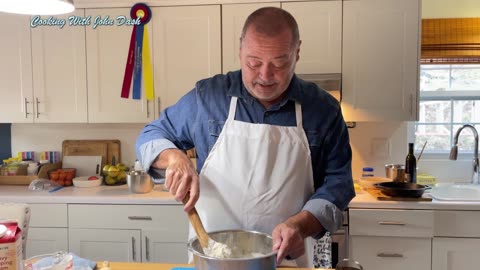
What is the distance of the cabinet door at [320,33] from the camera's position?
8.13ft

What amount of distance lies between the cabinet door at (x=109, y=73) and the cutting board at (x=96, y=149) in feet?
1.07

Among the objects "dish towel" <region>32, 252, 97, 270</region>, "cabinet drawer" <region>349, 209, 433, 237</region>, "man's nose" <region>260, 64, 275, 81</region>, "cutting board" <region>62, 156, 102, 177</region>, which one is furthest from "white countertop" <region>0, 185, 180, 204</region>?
"man's nose" <region>260, 64, 275, 81</region>

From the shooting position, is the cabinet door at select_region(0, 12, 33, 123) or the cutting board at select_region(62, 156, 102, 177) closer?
the cabinet door at select_region(0, 12, 33, 123)

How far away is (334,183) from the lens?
1278 mm

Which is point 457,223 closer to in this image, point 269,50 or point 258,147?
point 258,147

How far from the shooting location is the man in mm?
1271

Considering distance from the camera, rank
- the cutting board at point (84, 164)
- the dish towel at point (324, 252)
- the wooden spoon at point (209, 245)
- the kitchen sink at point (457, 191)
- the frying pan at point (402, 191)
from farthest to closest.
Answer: the cutting board at point (84, 164) → the kitchen sink at point (457, 191) → the frying pan at point (402, 191) → the dish towel at point (324, 252) → the wooden spoon at point (209, 245)

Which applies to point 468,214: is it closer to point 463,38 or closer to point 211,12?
point 463,38

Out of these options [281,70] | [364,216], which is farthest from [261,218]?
[364,216]

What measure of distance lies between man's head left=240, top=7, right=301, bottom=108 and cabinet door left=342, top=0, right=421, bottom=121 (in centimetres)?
136

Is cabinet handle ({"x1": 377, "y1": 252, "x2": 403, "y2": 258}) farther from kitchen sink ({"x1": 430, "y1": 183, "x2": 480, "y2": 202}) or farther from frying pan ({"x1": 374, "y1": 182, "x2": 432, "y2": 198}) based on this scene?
kitchen sink ({"x1": 430, "y1": 183, "x2": 480, "y2": 202})

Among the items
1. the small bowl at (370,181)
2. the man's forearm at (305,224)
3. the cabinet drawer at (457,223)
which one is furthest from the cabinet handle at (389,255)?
the man's forearm at (305,224)

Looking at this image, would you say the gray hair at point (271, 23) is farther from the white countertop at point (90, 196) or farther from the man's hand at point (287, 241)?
the white countertop at point (90, 196)

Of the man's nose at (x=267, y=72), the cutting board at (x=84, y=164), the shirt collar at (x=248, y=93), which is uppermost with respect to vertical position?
the man's nose at (x=267, y=72)
